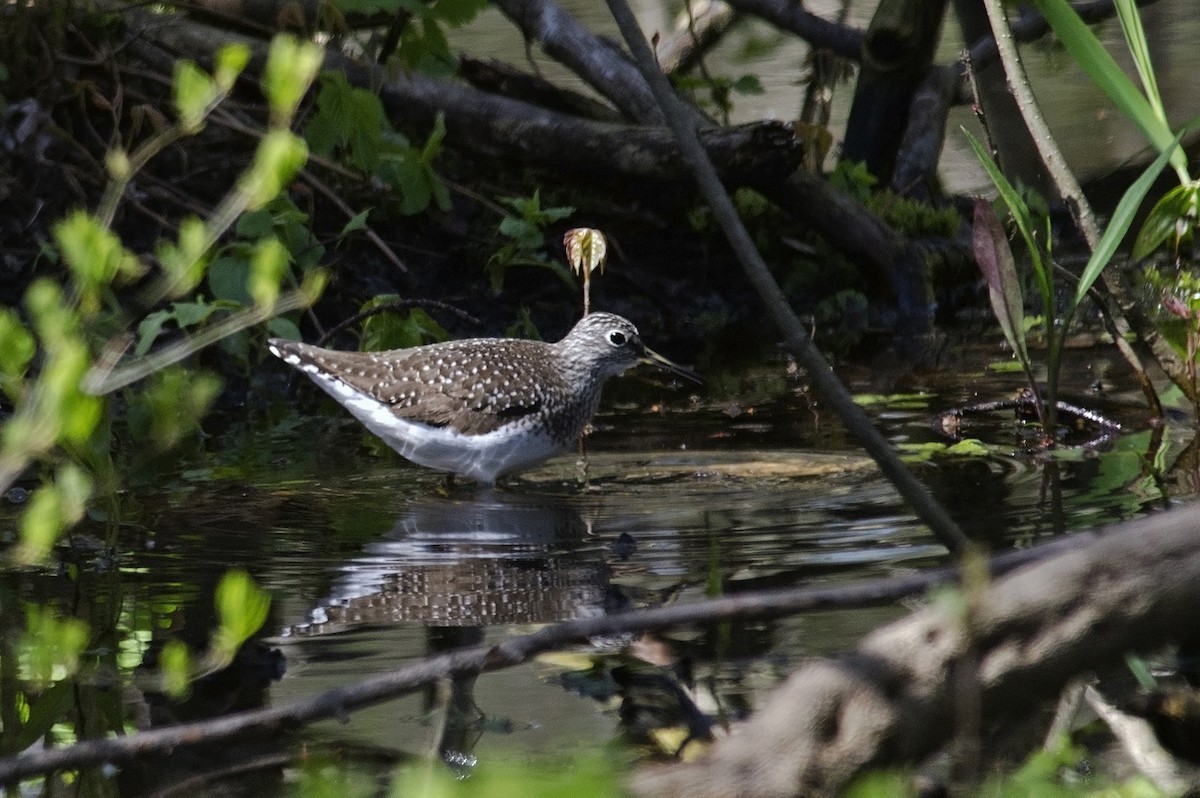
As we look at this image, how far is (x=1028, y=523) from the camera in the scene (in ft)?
15.9

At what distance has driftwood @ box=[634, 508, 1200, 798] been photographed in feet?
7.54

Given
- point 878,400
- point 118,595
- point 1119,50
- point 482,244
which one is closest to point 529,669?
point 118,595

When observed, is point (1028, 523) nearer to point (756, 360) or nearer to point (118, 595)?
point (118, 595)

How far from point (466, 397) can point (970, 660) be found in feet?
14.3

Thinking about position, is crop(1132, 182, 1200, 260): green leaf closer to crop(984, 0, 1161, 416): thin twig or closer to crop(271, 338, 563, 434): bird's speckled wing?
crop(984, 0, 1161, 416): thin twig

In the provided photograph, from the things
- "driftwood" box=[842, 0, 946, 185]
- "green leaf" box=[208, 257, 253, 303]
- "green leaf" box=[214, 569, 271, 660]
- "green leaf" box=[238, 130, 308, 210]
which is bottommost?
"green leaf" box=[214, 569, 271, 660]

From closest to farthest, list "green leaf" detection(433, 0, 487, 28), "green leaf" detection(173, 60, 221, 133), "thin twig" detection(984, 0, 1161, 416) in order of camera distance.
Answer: "green leaf" detection(173, 60, 221, 133), "thin twig" detection(984, 0, 1161, 416), "green leaf" detection(433, 0, 487, 28)

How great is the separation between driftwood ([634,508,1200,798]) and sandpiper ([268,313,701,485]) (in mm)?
3986

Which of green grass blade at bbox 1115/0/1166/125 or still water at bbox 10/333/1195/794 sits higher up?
green grass blade at bbox 1115/0/1166/125

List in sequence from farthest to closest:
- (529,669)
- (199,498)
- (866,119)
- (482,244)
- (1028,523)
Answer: (866,119), (482,244), (199,498), (1028,523), (529,669)

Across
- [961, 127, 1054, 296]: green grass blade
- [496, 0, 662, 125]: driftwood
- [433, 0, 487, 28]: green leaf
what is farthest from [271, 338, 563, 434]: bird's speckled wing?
[496, 0, 662, 125]: driftwood

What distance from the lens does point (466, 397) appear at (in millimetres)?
6547

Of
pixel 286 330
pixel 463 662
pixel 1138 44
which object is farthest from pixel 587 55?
pixel 463 662

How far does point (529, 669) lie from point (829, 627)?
720 mm
